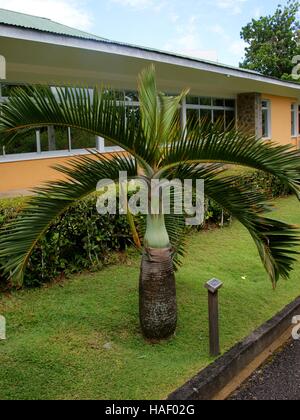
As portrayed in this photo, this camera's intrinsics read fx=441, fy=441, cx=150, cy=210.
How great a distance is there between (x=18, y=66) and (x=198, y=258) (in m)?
6.37

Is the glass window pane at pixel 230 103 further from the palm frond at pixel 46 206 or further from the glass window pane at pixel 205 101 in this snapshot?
the palm frond at pixel 46 206

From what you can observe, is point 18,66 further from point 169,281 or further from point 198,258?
point 169,281

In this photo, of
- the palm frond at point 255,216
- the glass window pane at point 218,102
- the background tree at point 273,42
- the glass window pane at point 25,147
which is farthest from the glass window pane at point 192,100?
the background tree at point 273,42

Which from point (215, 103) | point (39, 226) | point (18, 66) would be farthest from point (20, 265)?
point (215, 103)

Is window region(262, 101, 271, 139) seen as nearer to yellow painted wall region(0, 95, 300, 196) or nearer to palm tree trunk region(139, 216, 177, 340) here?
yellow painted wall region(0, 95, 300, 196)

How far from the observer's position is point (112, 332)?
13.6 ft

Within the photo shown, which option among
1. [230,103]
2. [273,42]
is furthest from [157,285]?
[273,42]

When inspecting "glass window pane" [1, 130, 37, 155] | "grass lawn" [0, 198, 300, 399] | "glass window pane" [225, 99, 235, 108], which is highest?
"glass window pane" [225, 99, 235, 108]

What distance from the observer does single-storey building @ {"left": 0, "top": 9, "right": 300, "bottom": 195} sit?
8.48 metres

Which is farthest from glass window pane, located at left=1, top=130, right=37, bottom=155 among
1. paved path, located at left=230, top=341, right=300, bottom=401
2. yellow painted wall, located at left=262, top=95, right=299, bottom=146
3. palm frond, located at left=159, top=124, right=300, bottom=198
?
yellow painted wall, located at left=262, top=95, right=299, bottom=146

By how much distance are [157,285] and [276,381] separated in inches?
49.4

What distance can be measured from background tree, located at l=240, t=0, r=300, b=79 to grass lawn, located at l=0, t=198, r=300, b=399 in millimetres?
36009

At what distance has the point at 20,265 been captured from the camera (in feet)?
11.2
